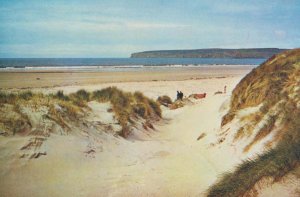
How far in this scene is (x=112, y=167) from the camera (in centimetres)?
742

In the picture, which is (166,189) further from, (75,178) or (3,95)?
(3,95)

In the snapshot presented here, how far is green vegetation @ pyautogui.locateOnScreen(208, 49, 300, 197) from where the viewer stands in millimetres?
4581

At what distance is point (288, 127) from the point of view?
678 cm

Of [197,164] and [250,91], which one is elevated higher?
[250,91]

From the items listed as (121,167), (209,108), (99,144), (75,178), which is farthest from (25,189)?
(209,108)

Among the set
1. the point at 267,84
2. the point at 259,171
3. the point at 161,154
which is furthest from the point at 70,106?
the point at 259,171

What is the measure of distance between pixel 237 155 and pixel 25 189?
382cm

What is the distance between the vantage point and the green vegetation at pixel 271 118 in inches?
180

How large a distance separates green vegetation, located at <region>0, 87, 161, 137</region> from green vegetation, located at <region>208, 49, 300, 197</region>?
2.93m

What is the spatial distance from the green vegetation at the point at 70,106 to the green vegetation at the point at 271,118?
9.60 ft

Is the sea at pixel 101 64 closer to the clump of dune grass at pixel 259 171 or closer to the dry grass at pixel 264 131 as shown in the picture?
the dry grass at pixel 264 131

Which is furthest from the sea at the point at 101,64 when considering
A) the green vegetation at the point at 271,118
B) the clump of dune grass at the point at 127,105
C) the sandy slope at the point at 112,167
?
the sandy slope at the point at 112,167

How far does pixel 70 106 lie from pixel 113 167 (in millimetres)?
2621

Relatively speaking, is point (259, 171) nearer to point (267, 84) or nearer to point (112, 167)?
point (112, 167)
